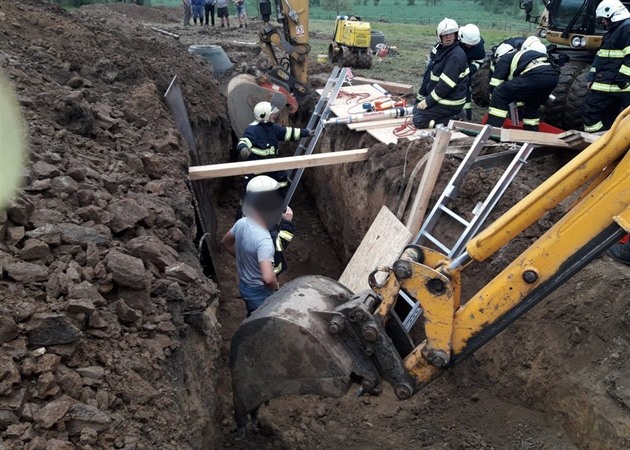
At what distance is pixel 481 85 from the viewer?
11.6 meters

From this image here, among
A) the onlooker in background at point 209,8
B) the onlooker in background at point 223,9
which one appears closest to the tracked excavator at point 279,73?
the onlooker in background at point 223,9

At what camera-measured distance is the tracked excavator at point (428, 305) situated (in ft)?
10.4

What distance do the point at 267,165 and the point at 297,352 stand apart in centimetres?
327

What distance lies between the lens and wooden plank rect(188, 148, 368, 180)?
6266 millimetres

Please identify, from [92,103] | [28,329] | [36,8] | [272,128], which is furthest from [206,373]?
[36,8]

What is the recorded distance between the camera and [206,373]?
384 centimetres

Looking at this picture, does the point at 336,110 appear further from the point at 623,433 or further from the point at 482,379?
the point at 623,433

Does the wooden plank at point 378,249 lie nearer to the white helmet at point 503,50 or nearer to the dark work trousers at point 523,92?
the dark work trousers at point 523,92

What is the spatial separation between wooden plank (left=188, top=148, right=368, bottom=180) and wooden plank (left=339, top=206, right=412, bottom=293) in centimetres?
108

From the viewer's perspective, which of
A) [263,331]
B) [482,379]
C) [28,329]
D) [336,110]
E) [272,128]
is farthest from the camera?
[336,110]

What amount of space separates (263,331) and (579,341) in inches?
101

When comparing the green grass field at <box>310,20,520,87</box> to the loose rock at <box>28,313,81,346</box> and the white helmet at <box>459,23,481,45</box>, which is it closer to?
the white helmet at <box>459,23,481,45</box>

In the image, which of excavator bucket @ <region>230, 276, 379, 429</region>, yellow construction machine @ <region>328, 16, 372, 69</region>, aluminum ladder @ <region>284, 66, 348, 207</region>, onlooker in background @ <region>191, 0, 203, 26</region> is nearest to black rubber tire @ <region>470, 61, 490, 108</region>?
yellow construction machine @ <region>328, 16, 372, 69</region>

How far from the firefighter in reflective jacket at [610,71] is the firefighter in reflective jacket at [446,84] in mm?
1816
